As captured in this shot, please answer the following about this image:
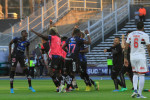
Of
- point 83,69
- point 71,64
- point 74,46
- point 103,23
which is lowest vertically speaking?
point 83,69

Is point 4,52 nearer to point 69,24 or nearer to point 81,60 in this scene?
point 69,24

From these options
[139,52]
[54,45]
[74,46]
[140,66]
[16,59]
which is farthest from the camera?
[16,59]

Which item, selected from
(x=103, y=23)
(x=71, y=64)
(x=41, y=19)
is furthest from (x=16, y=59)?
(x=41, y=19)

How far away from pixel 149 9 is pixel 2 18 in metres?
16.4

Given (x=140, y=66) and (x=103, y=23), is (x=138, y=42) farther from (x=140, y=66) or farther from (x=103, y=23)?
(x=103, y=23)

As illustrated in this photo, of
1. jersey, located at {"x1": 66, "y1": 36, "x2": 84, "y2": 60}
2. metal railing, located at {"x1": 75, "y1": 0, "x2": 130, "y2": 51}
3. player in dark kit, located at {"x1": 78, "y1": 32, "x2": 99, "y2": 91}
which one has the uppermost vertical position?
metal railing, located at {"x1": 75, "y1": 0, "x2": 130, "y2": 51}

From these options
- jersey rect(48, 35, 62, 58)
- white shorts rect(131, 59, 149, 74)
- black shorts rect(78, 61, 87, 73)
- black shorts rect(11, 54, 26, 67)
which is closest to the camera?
white shorts rect(131, 59, 149, 74)

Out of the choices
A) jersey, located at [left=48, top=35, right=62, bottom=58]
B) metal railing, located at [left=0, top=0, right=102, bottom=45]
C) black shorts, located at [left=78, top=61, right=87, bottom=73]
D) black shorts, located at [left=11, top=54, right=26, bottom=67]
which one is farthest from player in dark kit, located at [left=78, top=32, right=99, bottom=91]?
metal railing, located at [left=0, top=0, right=102, bottom=45]

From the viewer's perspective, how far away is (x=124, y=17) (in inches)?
1713

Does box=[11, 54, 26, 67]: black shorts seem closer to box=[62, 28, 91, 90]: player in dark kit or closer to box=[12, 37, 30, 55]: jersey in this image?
box=[12, 37, 30, 55]: jersey

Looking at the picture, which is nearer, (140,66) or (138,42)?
(140,66)

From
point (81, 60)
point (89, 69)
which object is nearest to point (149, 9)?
point (89, 69)

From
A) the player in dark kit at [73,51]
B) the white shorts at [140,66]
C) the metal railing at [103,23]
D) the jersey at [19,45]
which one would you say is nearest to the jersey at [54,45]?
the player in dark kit at [73,51]

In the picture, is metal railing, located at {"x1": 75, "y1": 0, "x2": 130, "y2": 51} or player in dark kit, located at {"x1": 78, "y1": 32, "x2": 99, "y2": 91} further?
metal railing, located at {"x1": 75, "y1": 0, "x2": 130, "y2": 51}
